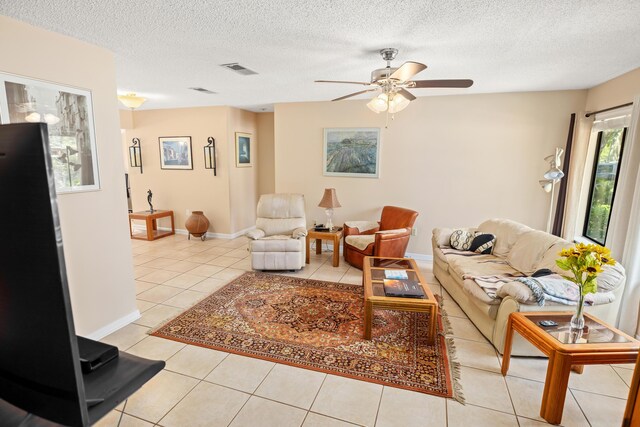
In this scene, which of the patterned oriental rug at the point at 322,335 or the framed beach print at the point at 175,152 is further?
the framed beach print at the point at 175,152

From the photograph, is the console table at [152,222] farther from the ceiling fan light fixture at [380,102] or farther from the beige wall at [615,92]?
the beige wall at [615,92]

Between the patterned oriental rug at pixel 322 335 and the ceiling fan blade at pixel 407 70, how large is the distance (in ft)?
6.76

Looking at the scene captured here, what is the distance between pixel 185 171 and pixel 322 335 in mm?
4542

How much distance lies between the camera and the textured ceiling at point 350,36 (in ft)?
6.24

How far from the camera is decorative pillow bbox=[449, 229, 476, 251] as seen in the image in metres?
3.78

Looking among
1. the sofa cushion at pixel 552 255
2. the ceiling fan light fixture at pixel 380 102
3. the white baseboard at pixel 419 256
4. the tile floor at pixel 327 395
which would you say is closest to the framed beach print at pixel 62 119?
the tile floor at pixel 327 395

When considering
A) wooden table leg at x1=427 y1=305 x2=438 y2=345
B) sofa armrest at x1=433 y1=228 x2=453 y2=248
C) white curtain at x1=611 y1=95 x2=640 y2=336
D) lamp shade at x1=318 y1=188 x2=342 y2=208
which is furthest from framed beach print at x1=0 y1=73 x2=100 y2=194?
white curtain at x1=611 y1=95 x2=640 y2=336

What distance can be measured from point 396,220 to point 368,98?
5.90 feet

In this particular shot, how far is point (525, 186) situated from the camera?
4.26m

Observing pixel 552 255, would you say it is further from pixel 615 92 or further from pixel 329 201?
pixel 329 201

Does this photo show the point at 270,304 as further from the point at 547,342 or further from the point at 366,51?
the point at 366,51

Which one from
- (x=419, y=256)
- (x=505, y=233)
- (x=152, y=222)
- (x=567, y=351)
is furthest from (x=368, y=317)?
(x=152, y=222)

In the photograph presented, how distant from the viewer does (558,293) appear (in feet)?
7.32

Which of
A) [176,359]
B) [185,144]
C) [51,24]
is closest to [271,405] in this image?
[176,359]
